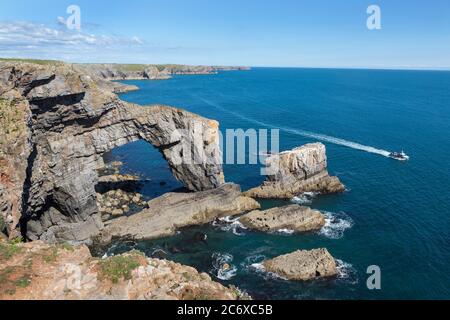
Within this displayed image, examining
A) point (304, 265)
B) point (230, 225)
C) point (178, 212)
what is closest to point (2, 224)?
point (178, 212)

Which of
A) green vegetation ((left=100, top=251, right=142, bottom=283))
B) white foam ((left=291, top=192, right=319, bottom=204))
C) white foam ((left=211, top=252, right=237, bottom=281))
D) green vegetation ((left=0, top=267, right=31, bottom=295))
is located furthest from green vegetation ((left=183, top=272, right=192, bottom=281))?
white foam ((left=291, top=192, right=319, bottom=204))

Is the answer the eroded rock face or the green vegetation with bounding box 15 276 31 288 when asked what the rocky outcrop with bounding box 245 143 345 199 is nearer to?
the eroded rock face

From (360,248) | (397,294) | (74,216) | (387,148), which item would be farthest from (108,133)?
(387,148)

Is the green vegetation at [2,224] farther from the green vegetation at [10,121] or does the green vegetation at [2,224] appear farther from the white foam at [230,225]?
the white foam at [230,225]

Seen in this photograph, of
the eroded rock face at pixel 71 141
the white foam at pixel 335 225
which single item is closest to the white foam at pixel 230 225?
the eroded rock face at pixel 71 141

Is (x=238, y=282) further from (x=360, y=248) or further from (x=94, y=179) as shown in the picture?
(x=94, y=179)

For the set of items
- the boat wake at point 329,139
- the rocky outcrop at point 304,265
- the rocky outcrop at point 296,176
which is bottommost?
the rocky outcrop at point 304,265
